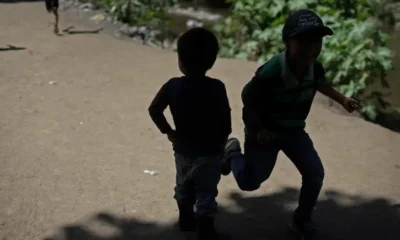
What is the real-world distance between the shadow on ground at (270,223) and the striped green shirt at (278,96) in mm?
712

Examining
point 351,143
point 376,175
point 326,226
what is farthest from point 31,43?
point 326,226

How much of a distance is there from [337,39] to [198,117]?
5.21 m

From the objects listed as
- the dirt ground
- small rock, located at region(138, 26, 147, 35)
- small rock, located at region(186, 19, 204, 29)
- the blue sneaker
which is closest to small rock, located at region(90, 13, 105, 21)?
small rock, located at region(138, 26, 147, 35)

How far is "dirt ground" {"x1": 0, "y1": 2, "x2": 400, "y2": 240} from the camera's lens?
146 inches

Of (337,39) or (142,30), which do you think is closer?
(337,39)

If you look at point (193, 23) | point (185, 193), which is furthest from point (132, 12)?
point (185, 193)

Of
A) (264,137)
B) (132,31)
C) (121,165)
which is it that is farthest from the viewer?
(132,31)

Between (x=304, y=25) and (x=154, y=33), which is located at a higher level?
(x=304, y=25)

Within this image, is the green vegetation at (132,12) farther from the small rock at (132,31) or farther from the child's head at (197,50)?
the child's head at (197,50)

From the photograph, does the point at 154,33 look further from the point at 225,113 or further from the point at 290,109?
the point at 225,113

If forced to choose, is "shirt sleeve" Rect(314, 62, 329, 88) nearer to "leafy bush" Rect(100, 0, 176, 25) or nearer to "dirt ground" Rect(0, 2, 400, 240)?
"dirt ground" Rect(0, 2, 400, 240)

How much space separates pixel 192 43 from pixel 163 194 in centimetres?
155

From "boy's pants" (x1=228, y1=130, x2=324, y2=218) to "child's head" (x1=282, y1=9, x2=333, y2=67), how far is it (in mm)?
473

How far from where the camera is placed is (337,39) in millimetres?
7785
